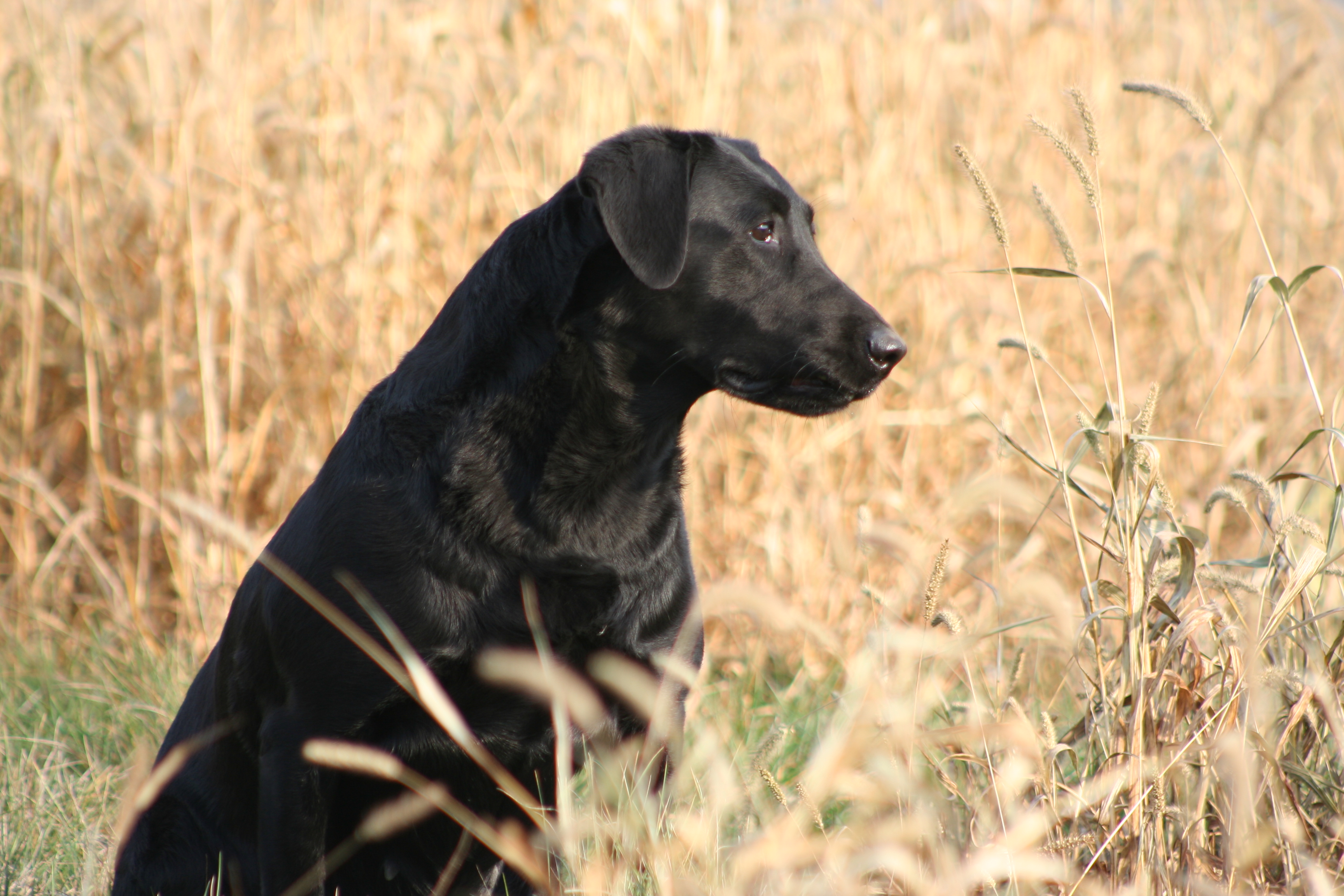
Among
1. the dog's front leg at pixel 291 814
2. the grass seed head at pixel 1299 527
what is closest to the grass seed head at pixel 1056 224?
the grass seed head at pixel 1299 527

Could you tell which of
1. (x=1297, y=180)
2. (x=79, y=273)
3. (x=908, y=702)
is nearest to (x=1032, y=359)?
(x=908, y=702)

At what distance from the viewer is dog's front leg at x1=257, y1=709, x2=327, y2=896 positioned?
6.55 feet

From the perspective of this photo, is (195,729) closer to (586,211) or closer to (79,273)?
(586,211)

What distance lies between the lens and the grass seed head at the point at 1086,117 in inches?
70.6

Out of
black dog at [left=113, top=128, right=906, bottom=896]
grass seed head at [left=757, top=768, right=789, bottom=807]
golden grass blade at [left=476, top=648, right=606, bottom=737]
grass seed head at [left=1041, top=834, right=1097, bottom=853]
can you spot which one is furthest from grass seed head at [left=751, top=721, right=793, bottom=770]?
black dog at [left=113, top=128, right=906, bottom=896]

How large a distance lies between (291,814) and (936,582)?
113cm

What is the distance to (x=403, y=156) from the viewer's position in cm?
397

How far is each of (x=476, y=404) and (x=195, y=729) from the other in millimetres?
875

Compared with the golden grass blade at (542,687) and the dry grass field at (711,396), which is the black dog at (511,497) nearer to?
the golden grass blade at (542,687)

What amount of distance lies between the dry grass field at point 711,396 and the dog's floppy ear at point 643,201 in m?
0.81

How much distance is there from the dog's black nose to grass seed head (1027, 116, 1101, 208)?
47 cm

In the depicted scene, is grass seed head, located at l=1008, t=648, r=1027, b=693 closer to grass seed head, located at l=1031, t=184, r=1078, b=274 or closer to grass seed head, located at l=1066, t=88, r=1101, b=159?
grass seed head, located at l=1031, t=184, r=1078, b=274

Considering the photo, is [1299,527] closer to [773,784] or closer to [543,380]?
[773,784]

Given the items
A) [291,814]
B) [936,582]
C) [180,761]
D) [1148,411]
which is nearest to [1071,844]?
[936,582]
